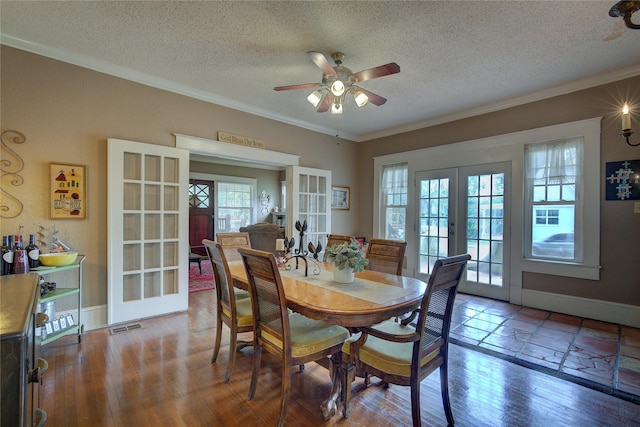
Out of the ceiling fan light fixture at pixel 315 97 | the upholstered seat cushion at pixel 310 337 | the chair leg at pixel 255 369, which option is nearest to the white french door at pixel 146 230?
the ceiling fan light fixture at pixel 315 97

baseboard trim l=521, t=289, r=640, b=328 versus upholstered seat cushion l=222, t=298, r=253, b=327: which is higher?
upholstered seat cushion l=222, t=298, r=253, b=327

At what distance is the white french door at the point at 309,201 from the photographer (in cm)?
471

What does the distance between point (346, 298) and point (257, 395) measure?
0.98 metres

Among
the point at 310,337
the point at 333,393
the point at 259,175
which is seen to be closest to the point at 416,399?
the point at 333,393

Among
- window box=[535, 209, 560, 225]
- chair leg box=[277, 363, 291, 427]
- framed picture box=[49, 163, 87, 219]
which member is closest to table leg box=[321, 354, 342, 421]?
chair leg box=[277, 363, 291, 427]

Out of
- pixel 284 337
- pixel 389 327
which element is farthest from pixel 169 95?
pixel 389 327

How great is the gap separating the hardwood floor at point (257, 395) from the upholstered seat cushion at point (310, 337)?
0.43 metres

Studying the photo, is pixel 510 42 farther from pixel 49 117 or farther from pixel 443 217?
pixel 49 117

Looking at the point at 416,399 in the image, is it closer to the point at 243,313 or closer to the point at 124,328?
the point at 243,313

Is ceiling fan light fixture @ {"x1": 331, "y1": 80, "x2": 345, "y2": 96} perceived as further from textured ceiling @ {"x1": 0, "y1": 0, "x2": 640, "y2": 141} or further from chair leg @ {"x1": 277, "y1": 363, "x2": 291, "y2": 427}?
chair leg @ {"x1": 277, "y1": 363, "x2": 291, "y2": 427}

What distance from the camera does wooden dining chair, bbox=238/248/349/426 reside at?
5.29 feet

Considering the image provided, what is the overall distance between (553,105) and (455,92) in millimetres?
1208

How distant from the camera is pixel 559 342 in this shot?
2.74 meters

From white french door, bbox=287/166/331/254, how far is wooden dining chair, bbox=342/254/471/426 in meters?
3.08
